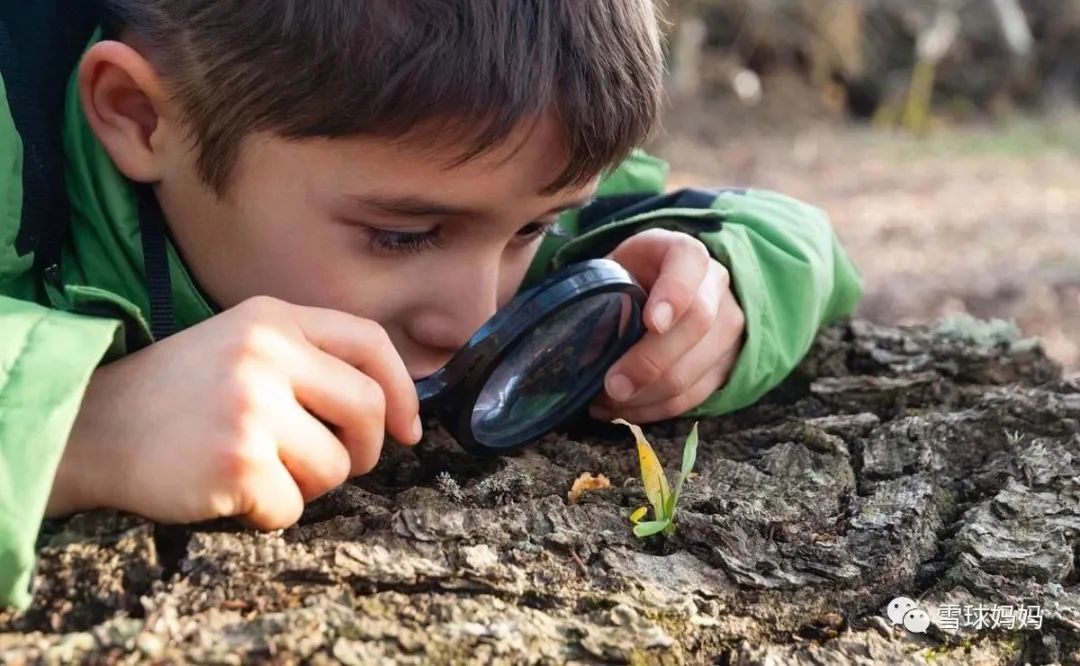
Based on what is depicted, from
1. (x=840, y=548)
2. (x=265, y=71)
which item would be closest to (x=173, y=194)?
(x=265, y=71)

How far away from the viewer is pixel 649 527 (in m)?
1.49

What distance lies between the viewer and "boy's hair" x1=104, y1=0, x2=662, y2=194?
1.68m

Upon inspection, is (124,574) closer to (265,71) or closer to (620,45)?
(265,71)

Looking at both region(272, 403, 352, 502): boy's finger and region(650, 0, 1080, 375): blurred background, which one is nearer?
region(272, 403, 352, 502): boy's finger

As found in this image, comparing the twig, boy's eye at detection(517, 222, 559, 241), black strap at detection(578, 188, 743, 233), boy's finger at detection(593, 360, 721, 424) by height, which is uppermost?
boy's eye at detection(517, 222, 559, 241)

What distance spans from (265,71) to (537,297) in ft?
1.84

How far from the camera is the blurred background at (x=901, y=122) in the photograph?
6.50 meters

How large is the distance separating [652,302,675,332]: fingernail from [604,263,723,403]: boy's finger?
0.07 meters

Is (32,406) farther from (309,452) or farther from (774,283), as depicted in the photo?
(774,283)

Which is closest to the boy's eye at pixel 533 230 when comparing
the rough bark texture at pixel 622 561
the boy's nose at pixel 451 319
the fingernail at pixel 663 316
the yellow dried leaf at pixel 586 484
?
the boy's nose at pixel 451 319

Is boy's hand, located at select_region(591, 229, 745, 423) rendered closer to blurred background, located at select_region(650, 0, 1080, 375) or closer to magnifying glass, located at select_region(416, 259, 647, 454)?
magnifying glass, located at select_region(416, 259, 647, 454)

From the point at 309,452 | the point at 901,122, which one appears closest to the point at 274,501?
the point at 309,452

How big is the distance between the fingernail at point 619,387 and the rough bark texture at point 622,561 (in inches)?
3.3

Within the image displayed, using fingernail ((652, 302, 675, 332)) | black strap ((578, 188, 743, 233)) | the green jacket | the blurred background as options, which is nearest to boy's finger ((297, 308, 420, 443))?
the green jacket
